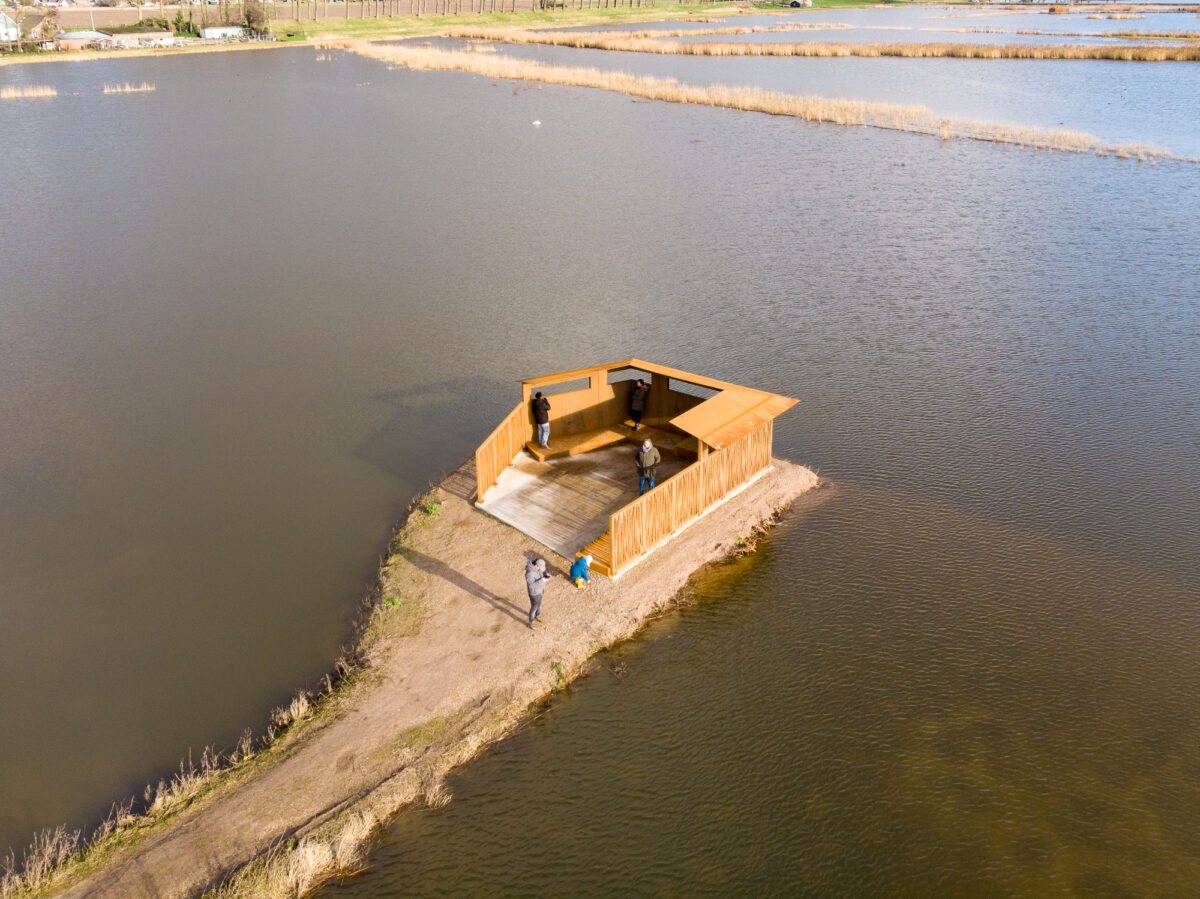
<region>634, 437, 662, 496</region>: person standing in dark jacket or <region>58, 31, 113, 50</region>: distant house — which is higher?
<region>58, 31, 113, 50</region>: distant house

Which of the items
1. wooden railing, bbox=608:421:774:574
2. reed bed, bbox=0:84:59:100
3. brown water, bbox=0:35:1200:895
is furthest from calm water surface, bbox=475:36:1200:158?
wooden railing, bbox=608:421:774:574

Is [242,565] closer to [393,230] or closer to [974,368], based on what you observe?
[974,368]

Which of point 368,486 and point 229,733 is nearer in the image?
point 229,733

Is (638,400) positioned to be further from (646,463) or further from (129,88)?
(129,88)

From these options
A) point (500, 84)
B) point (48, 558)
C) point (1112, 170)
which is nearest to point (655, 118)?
point (500, 84)

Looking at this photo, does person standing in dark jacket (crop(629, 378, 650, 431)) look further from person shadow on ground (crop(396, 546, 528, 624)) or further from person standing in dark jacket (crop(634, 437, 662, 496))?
person shadow on ground (crop(396, 546, 528, 624))
